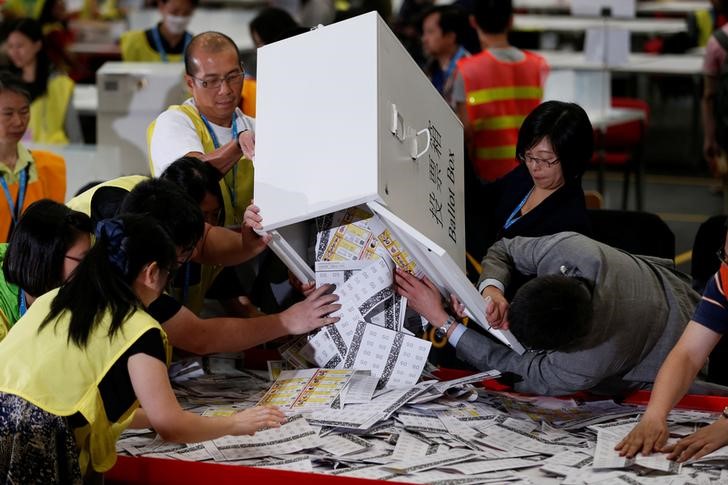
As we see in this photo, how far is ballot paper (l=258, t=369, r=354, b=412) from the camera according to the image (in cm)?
308

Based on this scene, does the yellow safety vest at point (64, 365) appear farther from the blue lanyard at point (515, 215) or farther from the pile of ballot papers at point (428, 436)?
the blue lanyard at point (515, 215)

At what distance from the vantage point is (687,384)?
9.02 feet

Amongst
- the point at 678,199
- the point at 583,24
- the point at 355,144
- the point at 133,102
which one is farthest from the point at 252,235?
the point at 583,24

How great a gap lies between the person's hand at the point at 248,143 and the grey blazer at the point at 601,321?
0.75 m

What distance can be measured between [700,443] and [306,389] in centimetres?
107

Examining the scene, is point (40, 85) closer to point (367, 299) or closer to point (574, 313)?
point (367, 299)

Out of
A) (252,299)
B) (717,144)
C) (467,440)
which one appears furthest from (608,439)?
(717,144)

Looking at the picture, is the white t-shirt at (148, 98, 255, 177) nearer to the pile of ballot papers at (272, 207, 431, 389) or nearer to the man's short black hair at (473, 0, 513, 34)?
the pile of ballot papers at (272, 207, 431, 389)

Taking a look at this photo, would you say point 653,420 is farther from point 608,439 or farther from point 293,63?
point 293,63

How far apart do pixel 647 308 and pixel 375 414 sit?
0.77 metres

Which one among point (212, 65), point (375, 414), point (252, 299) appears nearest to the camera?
point (375, 414)

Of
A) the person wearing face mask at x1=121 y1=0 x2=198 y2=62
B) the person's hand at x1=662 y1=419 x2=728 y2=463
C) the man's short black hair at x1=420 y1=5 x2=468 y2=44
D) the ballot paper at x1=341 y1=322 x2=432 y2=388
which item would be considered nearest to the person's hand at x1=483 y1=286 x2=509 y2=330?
the ballot paper at x1=341 y1=322 x2=432 y2=388

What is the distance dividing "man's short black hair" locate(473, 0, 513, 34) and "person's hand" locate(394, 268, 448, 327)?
221 centimetres

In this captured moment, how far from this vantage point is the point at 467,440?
9.39 feet
